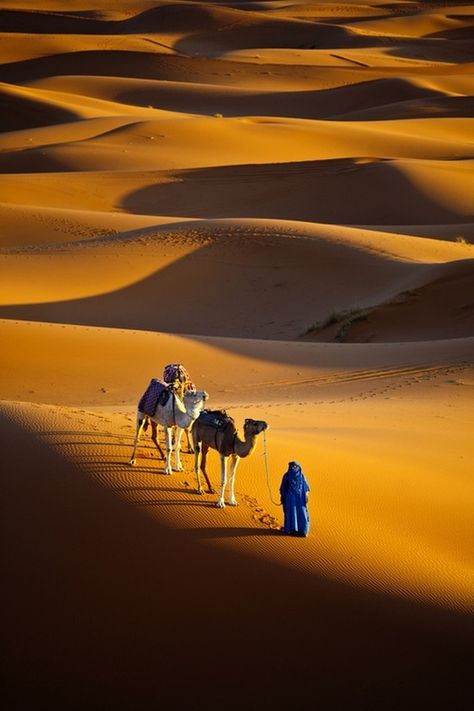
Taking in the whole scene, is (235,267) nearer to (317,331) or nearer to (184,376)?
(317,331)

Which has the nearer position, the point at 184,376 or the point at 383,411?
the point at 184,376

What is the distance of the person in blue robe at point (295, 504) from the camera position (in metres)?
6.73

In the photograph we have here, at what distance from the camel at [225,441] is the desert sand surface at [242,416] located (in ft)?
0.64

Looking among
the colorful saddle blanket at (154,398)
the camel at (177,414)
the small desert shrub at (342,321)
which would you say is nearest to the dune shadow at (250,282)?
the small desert shrub at (342,321)

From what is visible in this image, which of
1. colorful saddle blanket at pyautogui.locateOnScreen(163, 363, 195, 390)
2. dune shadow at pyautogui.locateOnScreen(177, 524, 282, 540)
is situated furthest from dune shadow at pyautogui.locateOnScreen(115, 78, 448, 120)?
dune shadow at pyautogui.locateOnScreen(177, 524, 282, 540)

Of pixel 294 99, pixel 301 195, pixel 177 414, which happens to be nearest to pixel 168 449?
pixel 177 414

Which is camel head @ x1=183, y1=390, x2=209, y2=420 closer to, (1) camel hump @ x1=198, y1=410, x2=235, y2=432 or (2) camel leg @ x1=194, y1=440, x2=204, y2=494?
(1) camel hump @ x1=198, y1=410, x2=235, y2=432

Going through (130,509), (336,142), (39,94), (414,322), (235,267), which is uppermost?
(39,94)

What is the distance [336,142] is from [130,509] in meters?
41.0

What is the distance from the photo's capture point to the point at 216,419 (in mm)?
7125

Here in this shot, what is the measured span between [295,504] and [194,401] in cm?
119

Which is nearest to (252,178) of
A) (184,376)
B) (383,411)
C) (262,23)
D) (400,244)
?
(400,244)

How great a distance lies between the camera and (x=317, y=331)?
20734 millimetres

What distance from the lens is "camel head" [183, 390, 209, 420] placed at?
7359mm
